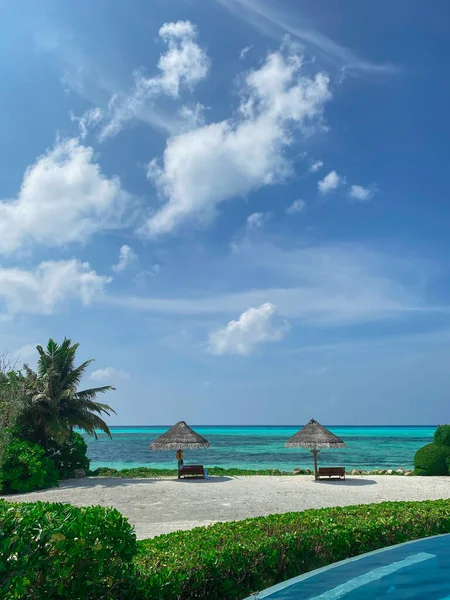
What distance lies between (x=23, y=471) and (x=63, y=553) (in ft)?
50.6

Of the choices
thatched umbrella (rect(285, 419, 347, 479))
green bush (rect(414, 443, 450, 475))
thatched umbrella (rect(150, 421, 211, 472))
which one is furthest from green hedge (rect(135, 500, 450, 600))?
green bush (rect(414, 443, 450, 475))

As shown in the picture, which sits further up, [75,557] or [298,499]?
[75,557]

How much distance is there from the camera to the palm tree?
866 inches

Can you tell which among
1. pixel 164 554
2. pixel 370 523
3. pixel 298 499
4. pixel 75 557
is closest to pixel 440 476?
pixel 298 499

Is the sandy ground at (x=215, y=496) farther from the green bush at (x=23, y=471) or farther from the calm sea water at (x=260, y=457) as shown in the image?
the calm sea water at (x=260, y=457)

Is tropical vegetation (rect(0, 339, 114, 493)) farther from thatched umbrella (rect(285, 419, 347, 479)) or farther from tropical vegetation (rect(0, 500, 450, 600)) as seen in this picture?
tropical vegetation (rect(0, 500, 450, 600))

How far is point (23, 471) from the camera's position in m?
18.8

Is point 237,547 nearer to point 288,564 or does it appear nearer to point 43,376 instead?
point 288,564

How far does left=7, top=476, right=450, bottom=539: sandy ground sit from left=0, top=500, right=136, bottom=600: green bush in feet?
18.0

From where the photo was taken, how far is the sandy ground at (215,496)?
43.7 ft

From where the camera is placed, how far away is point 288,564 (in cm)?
783

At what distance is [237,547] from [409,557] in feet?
12.1

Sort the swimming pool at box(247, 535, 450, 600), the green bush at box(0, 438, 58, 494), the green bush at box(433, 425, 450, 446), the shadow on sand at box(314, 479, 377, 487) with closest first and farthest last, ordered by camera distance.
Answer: the swimming pool at box(247, 535, 450, 600)
the green bush at box(0, 438, 58, 494)
the shadow on sand at box(314, 479, 377, 487)
the green bush at box(433, 425, 450, 446)

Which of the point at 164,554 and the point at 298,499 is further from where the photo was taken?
the point at 298,499
